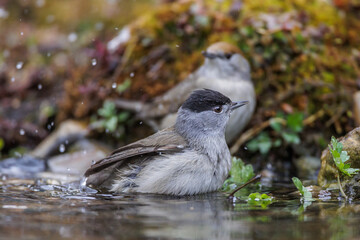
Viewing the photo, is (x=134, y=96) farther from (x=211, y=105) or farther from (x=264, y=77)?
(x=211, y=105)

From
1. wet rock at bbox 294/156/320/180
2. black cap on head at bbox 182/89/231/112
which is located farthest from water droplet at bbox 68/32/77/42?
wet rock at bbox 294/156/320/180

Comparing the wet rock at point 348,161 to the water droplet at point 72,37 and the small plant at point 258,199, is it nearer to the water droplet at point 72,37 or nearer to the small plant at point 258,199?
the small plant at point 258,199

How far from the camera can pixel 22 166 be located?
231 inches

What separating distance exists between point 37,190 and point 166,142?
48.3 inches

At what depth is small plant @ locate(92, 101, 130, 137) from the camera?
21.7ft

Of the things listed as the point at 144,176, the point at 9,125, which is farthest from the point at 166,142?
the point at 9,125

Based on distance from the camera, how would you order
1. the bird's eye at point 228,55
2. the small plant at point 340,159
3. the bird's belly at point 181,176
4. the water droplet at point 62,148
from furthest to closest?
the water droplet at point 62,148 → the bird's eye at point 228,55 → the bird's belly at point 181,176 → the small plant at point 340,159

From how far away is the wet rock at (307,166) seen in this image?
18.7 feet

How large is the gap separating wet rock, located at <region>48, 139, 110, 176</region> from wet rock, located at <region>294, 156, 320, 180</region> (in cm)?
258

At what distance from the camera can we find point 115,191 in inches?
169

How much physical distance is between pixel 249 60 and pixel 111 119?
215cm

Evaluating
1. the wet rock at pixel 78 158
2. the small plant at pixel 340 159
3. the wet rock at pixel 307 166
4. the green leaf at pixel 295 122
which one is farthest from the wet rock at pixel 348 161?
the wet rock at pixel 78 158

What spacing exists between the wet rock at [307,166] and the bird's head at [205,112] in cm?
144

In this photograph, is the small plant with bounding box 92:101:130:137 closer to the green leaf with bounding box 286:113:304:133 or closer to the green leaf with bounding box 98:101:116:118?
the green leaf with bounding box 98:101:116:118
